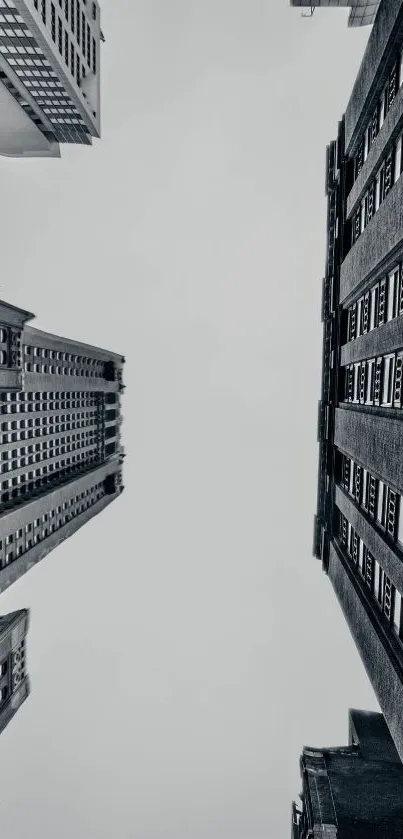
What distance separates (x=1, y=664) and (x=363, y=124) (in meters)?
66.6

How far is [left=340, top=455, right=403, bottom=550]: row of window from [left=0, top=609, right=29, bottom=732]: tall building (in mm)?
44107

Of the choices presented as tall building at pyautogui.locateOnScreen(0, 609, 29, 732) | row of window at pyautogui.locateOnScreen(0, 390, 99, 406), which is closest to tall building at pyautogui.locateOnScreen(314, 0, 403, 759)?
tall building at pyautogui.locateOnScreen(0, 609, 29, 732)

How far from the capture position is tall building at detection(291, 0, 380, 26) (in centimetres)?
4816

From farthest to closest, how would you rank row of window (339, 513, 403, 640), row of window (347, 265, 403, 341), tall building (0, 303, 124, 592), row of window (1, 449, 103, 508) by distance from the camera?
row of window (1, 449, 103, 508) < tall building (0, 303, 124, 592) < row of window (347, 265, 403, 341) < row of window (339, 513, 403, 640)

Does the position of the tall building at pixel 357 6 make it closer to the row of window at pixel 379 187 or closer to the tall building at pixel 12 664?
the row of window at pixel 379 187

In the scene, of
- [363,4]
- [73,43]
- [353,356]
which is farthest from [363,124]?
[73,43]

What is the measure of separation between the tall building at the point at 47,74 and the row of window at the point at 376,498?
65.2 meters

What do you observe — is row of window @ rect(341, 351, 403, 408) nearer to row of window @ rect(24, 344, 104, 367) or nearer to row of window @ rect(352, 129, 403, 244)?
row of window @ rect(352, 129, 403, 244)

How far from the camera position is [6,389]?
2911 inches

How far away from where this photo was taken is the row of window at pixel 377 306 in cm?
3706

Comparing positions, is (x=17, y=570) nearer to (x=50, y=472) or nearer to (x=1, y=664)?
(x=1, y=664)

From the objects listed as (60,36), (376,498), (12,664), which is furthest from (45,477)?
(376,498)

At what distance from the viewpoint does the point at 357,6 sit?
48844 millimetres

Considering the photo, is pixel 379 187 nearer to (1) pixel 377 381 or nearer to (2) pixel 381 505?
(1) pixel 377 381
